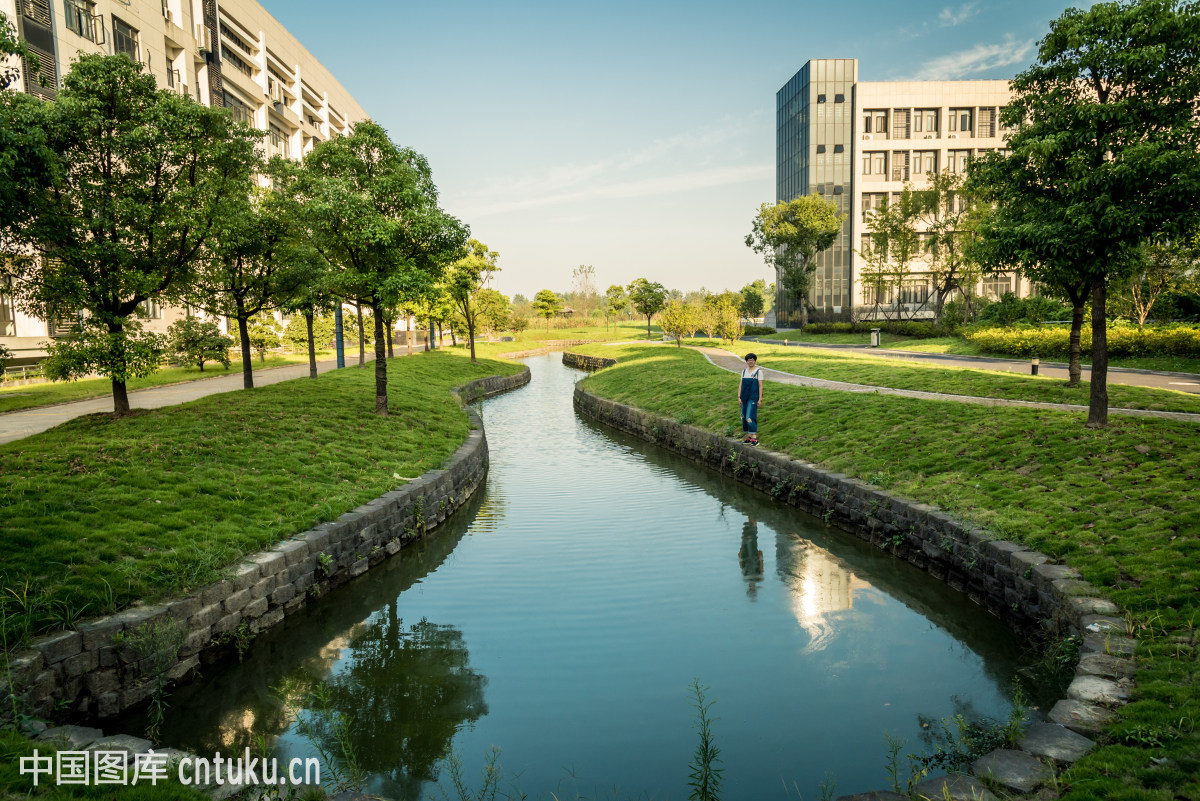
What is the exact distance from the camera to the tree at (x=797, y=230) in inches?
1863

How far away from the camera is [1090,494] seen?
8.01 metres

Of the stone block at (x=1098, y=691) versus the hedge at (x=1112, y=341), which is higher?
the hedge at (x=1112, y=341)

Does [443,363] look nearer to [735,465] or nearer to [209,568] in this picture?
[735,465]

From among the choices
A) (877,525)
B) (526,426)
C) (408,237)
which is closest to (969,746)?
(877,525)

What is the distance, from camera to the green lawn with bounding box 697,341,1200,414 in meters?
12.1

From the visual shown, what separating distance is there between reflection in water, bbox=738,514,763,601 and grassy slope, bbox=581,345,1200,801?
210 centimetres

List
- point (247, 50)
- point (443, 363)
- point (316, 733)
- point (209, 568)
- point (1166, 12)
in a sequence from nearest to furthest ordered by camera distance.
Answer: point (316, 733) < point (209, 568) < point (1166, 12) < point (443, 363) < point (247, 50)

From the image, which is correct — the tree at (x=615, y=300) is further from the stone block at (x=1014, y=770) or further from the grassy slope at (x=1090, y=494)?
the stone block at (x=1014, y=770)

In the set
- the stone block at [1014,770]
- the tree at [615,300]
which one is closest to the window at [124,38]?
the stone block at [1014,770]

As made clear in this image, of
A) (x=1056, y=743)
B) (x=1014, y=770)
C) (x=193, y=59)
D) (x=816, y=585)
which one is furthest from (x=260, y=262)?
(x=193, y=59)

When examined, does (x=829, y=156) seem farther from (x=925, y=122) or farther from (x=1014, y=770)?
(x=1014, y=770)

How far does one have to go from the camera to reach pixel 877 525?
9.80 m

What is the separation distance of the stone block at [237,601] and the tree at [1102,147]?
1187 centimetres

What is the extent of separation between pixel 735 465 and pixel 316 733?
35.6 ft
